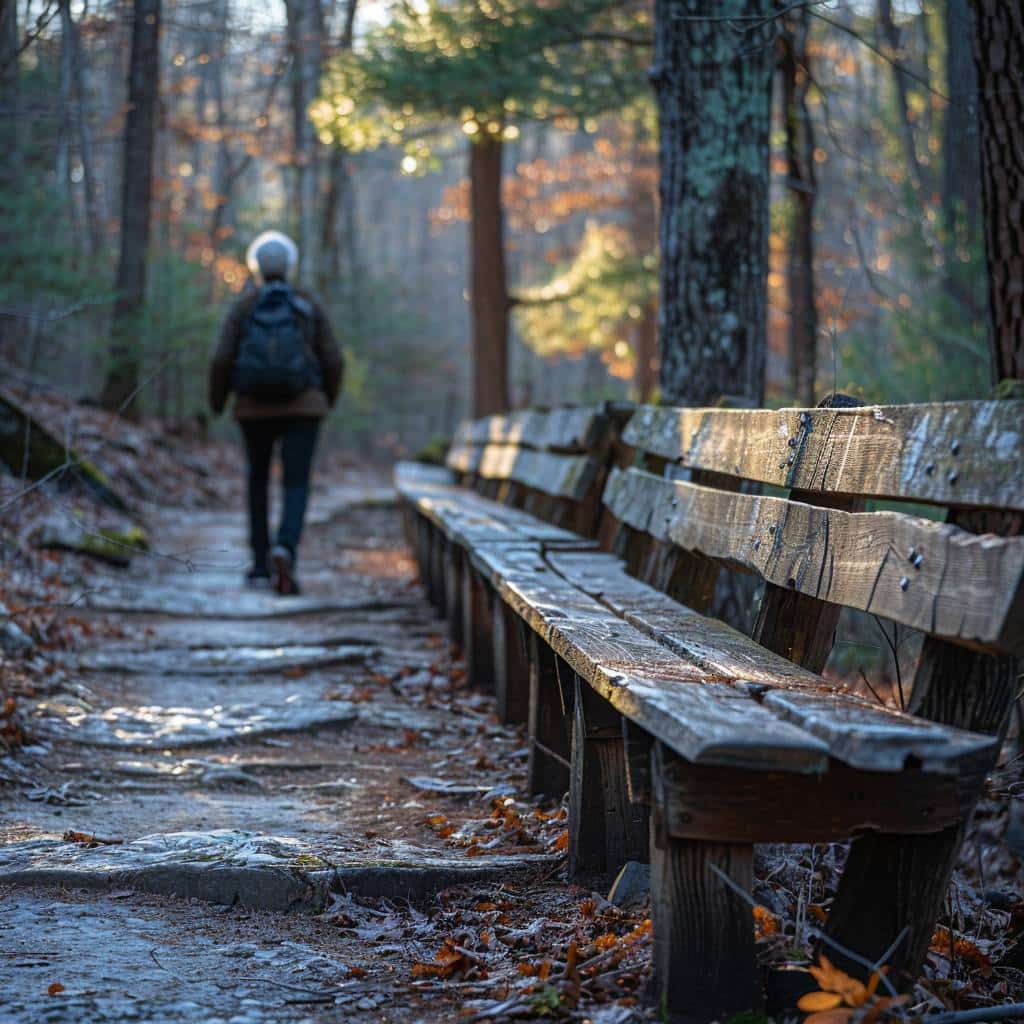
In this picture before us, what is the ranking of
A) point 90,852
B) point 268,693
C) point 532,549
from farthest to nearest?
point 268,693, point 532,549, point 90,852

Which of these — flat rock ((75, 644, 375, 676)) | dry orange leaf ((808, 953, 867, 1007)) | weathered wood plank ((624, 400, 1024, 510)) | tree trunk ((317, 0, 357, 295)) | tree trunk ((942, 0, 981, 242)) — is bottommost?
flat rock ((75, 644, 375, 676))

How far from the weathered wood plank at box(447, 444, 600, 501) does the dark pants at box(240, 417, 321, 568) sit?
1277 millimetres

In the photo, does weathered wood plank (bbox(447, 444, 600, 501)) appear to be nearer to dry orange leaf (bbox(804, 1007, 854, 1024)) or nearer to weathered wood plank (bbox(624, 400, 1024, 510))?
weathered wood plank (bbox(624, 400, 1024, 510))

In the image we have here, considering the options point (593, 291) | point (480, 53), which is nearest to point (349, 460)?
point (593, 291)

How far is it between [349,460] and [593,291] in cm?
1242

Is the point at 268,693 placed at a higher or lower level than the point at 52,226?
lower

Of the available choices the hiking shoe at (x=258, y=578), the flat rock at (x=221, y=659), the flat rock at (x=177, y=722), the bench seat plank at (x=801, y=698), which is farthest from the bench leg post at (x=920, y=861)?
the hiking shoe at (x=258, y=578)

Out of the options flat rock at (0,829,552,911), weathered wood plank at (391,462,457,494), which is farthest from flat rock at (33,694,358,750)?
weathered wood plank at (391,462,457,494)

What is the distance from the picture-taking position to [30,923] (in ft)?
9.57

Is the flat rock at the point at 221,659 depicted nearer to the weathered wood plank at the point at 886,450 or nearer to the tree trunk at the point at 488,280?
the weathered wood plank at the point at 886,450

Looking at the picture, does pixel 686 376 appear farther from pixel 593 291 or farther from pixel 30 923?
pixel 593 291

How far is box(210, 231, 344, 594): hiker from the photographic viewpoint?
8.19 metres

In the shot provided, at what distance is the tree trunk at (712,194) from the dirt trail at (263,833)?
6.64ft

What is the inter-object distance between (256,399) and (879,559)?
6.41 meters
